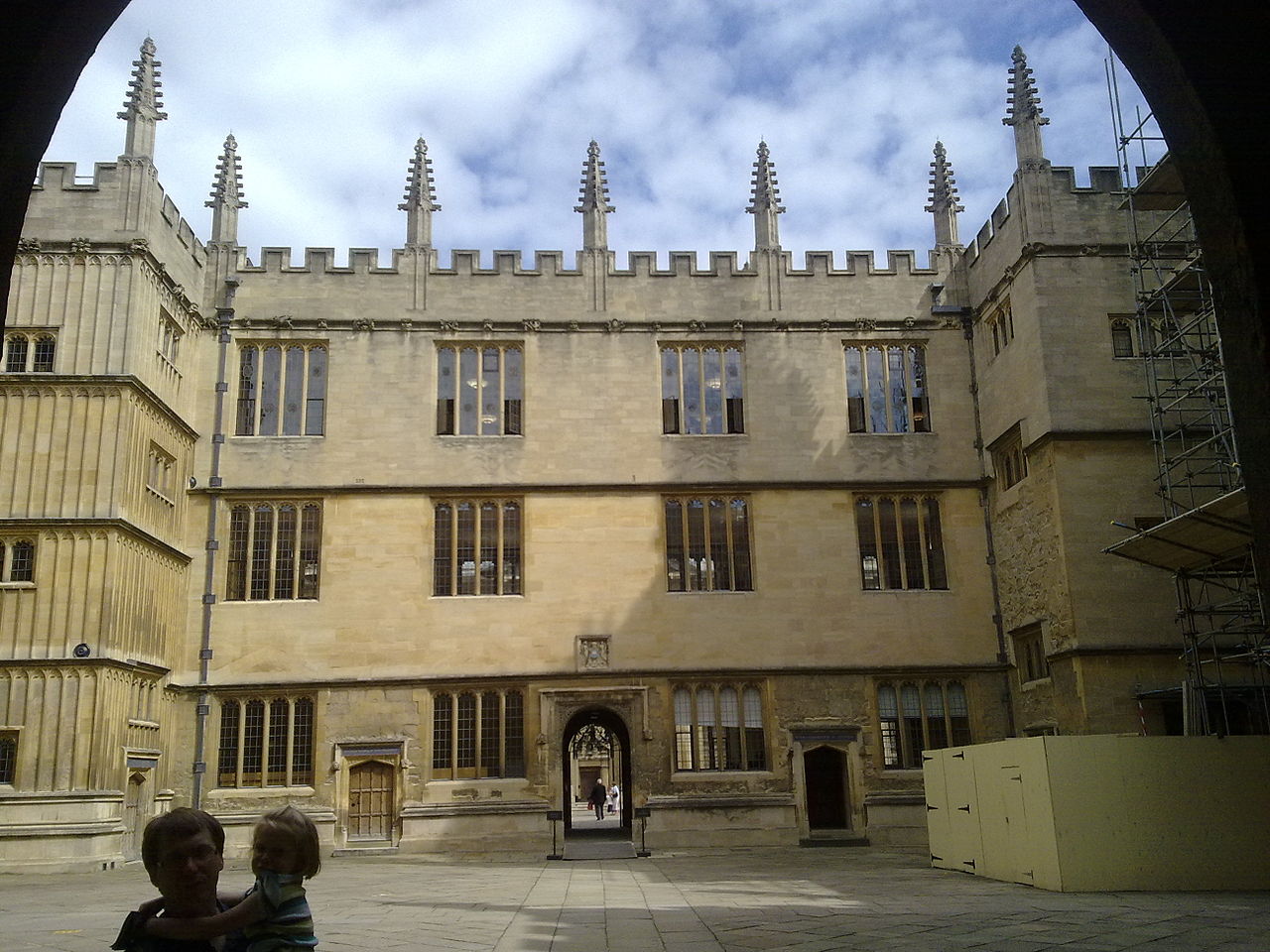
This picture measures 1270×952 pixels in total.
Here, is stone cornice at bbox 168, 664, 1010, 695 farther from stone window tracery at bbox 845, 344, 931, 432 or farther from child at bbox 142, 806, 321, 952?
child at bbox 142, 806, 321, 952

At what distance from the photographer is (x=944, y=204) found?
24.2m

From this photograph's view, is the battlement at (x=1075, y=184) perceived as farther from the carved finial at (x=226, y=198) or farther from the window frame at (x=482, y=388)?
the carved finial at (x=226, y=198)

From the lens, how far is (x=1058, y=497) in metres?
19.1

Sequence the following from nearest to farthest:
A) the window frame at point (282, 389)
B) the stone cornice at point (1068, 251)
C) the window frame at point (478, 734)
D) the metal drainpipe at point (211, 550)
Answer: the stone cornice at point (1068, 251)
the metal drainpipe at point (211, 550)
the window frame at point (478, 734)
the window frame at point (282, 389)

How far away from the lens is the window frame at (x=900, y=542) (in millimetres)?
21953

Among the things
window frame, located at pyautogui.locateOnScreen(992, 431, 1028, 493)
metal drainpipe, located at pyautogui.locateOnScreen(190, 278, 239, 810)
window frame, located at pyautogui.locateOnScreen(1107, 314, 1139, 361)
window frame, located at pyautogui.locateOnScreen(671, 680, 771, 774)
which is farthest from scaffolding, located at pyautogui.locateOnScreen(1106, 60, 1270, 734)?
metal drainpipe, located at pyautogui.locateOnScreen(190, 278, 239, 810)

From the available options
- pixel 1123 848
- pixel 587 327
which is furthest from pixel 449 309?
pixel 1123 848

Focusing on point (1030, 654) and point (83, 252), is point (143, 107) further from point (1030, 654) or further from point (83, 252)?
point (1030, 654)

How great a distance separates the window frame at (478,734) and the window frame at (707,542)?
361cm

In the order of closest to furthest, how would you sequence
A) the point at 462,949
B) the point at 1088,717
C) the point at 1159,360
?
the point at 462,949
the point at 1088,717
the point at 1159,360

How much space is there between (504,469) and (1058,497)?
9624 mm

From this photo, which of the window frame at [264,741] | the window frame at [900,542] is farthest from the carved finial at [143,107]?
the window frame at [900,542]

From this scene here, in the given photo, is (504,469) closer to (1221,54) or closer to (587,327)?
(587,327)

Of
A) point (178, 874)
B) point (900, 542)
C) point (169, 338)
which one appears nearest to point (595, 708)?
point (900, 542)
